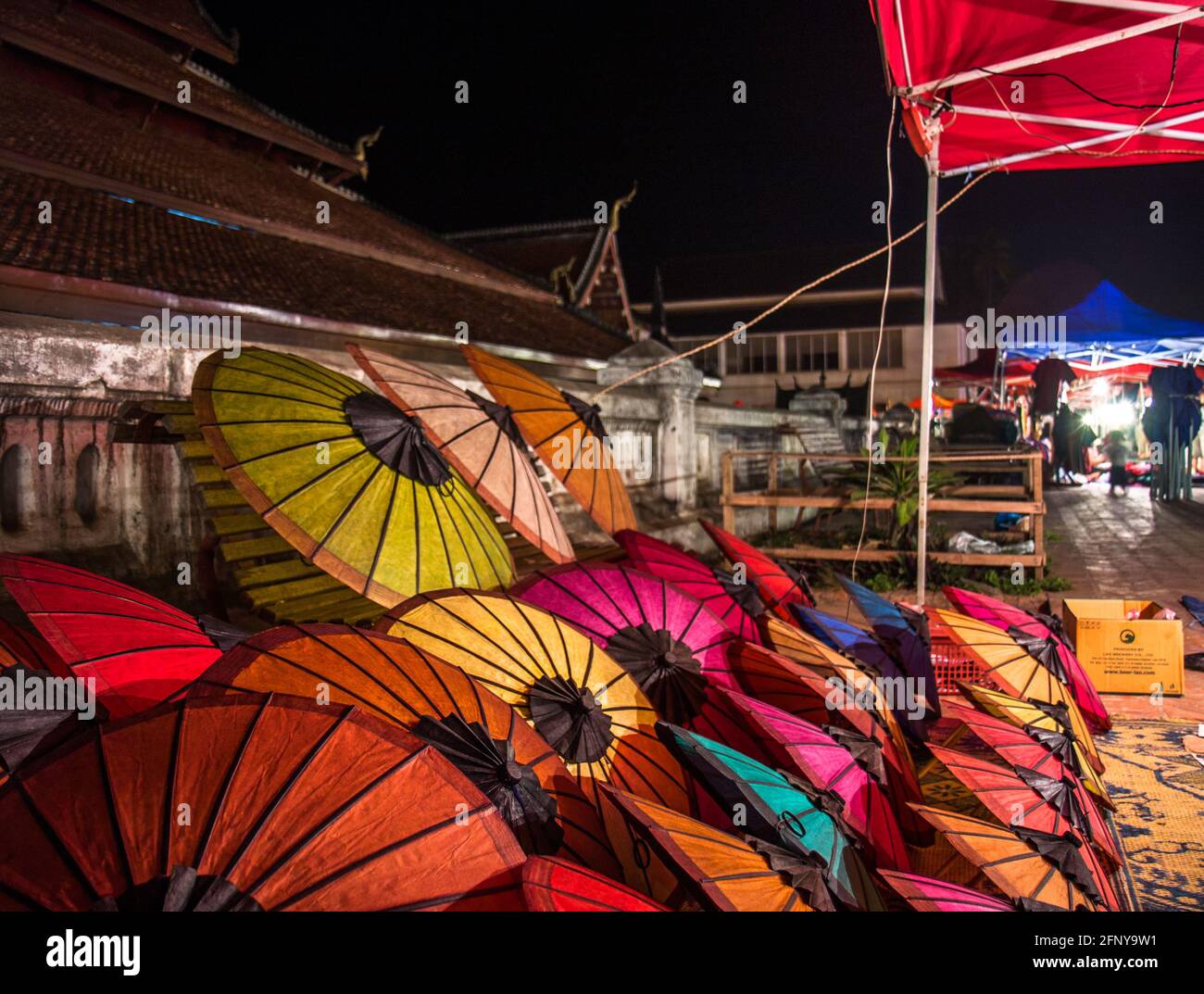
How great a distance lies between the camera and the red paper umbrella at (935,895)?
1.91 m

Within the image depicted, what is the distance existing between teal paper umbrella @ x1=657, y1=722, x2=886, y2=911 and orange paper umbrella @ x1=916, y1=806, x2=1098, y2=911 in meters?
0.30

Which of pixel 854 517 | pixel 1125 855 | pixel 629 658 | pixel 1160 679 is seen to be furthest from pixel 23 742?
pixel 854 517

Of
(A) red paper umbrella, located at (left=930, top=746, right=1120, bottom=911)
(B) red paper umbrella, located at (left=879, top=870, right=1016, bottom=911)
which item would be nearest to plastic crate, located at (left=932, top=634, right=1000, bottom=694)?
(A) red paper umbrella, located at (left=930, top=746, right=1120, bottom=911)

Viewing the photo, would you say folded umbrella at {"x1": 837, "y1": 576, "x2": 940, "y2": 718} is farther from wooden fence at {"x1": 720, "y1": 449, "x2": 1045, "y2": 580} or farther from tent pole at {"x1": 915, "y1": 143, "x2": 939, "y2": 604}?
wooden fence at {"x1": 720, "y1": 449, "x2": 1045, "y2": 580}

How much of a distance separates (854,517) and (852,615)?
674cm

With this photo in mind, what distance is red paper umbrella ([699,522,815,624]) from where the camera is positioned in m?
4.52

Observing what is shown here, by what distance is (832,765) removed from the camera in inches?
100

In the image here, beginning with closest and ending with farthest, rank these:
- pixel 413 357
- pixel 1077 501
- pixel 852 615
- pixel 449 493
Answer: pixel 449 493
pixel 852 615
pixel 413 357
pixel 1077 501

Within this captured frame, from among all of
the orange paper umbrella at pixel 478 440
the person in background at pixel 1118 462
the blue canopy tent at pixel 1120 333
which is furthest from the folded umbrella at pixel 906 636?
the person in background at pixel 1118 462

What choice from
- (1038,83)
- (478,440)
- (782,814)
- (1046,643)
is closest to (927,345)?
(1038,83)

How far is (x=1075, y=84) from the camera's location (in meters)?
4.63
